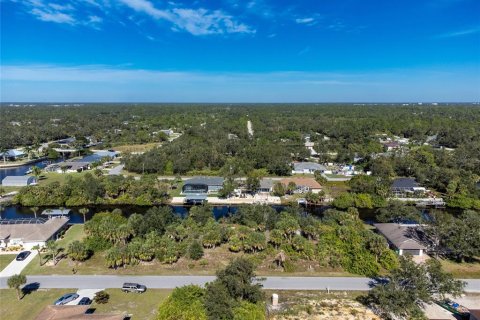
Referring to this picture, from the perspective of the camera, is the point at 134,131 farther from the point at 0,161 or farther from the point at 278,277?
the point at 278,277

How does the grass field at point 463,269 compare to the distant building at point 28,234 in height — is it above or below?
below

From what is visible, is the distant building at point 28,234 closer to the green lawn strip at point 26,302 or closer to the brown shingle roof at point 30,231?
the brown shingle roof at point 30,231

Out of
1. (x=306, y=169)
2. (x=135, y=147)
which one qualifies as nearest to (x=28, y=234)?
(x=306, y=169)

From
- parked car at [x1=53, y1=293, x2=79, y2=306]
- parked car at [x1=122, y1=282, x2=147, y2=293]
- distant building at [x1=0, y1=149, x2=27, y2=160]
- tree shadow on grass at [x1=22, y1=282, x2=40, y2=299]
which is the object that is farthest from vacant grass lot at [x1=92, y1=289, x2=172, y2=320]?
distant building at [x1=0, y1=149, x2=27, y2=160]

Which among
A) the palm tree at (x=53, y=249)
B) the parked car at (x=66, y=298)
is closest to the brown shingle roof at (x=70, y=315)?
the parked car at (x=66, y=298)

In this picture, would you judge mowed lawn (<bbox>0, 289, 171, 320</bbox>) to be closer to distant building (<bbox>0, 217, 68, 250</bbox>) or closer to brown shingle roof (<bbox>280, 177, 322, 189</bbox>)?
distant building (<bbox>0, 217, 68, 250</bbox>)

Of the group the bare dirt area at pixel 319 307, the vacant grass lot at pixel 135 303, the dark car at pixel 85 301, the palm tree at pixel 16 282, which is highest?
the palm tree at pixel 16 282

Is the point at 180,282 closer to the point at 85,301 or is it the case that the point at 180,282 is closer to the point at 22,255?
the point at 85,301

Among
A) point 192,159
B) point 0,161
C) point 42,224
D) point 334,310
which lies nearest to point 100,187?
point 42,224
